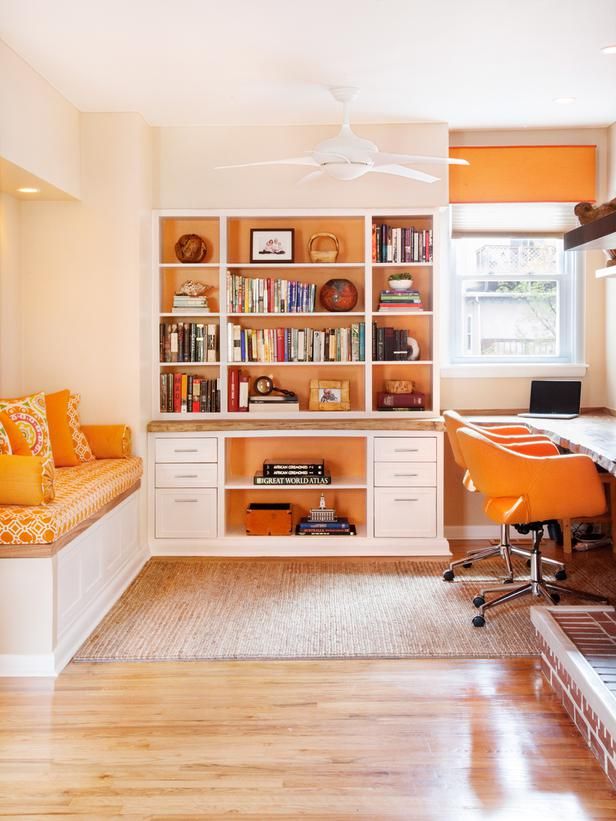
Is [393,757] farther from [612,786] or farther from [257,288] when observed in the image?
[257,288]

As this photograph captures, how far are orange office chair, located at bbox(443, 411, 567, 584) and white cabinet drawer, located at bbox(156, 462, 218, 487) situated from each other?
1.51 m

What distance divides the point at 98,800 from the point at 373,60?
336cm

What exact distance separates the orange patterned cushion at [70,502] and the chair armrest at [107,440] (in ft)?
Answer: 0.19

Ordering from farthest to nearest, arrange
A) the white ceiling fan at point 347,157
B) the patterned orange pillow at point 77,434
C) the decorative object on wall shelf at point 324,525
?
the decorative object on wall shelf at point 324,525 < the patterned orange pillow at point 77,434 < the white ceiling fan at point 347,157

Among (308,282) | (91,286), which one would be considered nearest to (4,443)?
(91,286)

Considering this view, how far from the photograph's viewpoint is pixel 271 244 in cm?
527

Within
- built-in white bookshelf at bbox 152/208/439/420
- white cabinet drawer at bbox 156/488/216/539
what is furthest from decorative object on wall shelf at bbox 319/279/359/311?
white cabinet drawer at bbox 156/488/216/539

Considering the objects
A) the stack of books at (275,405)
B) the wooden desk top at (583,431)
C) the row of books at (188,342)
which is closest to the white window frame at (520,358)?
the wooden desk top at (583,431)

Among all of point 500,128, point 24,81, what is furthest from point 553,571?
point 24,81

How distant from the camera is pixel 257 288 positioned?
17.1 feet

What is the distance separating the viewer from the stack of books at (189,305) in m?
5.20

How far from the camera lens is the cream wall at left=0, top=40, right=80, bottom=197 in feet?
12.3

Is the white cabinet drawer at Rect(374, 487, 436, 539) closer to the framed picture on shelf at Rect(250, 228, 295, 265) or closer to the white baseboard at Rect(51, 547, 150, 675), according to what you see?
Answer: the white baseboard at Rect(51, 547, 150, 675)

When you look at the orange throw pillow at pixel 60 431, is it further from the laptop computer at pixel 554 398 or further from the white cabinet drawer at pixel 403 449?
the laptop computer at pixel 554 398
